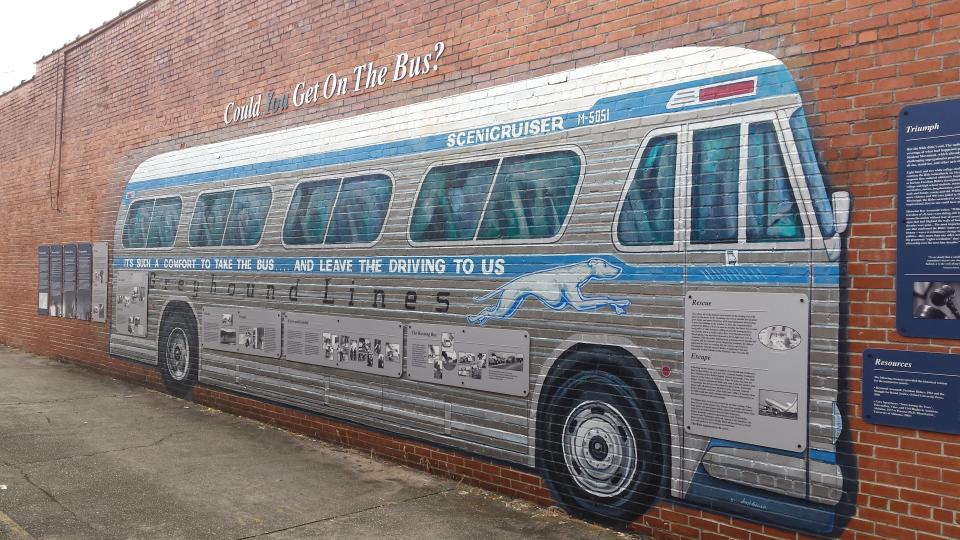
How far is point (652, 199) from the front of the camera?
17.3ft

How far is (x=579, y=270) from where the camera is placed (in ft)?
18.6

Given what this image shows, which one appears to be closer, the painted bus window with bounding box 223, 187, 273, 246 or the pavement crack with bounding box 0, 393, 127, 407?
the painted bus window with bounding box 223, 187, 273, 246

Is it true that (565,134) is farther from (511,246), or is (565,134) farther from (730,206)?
(730,206)

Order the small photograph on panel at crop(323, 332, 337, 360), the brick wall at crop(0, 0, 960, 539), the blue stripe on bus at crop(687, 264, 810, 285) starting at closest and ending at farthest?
the brick wall at crop(0, 0, 960, 539) < the blue stripe on bus at crop(687, 264, 810, 285) < the small photograph on panel at crop(323, 332, 337, 360)

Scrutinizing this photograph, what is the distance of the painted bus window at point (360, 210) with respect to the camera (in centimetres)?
735

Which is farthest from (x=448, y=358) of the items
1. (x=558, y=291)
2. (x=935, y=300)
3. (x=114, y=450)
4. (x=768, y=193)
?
(x=935, y=300)

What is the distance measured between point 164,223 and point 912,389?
9.66m

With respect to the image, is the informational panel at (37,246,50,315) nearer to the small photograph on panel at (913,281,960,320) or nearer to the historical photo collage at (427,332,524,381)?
the historical photo collage at (427,332,524,381)

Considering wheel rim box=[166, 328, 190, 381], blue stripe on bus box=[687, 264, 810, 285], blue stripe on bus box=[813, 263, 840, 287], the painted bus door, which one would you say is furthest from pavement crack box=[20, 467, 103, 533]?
blue stripe on bus box=[813, 263, 840, 287]

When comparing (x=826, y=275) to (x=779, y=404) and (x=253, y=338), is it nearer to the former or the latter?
(x=779, y=404)


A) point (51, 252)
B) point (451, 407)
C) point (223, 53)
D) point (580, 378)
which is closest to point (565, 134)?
point (580, 378)

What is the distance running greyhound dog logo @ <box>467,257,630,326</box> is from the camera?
5500 mm

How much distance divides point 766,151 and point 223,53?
7.68 m

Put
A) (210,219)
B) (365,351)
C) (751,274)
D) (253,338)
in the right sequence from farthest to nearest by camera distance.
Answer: (210,219) < (253,338) < (365,351) < (751,274)
